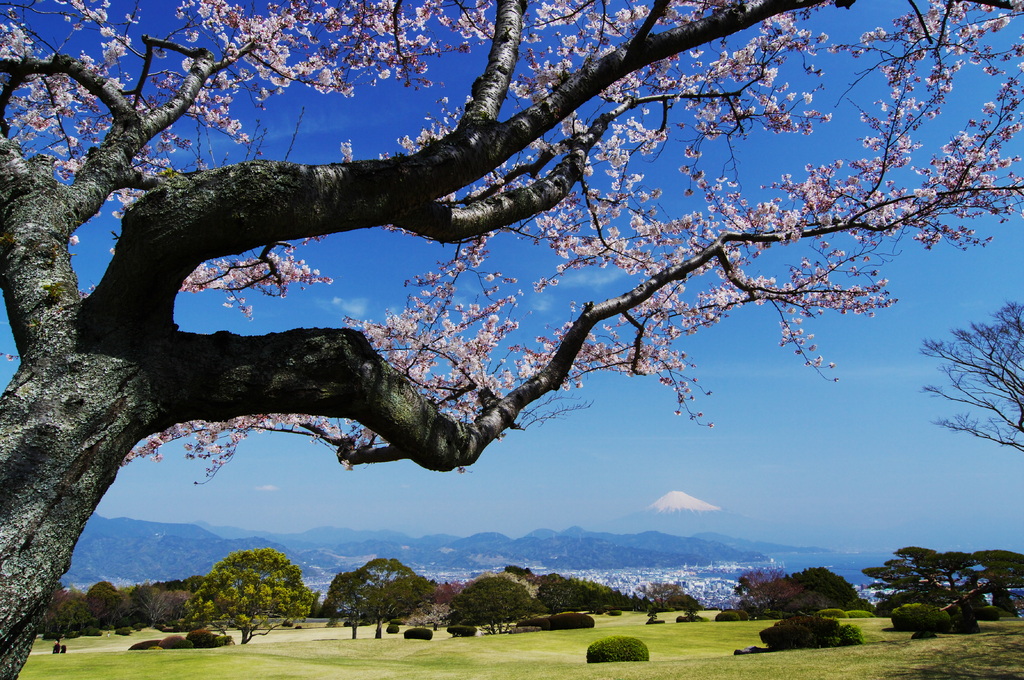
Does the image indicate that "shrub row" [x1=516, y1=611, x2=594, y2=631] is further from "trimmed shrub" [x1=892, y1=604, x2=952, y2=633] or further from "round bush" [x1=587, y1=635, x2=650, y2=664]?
"trimmed shrub" [x1=892, y1=604, x2=952, y2=633]

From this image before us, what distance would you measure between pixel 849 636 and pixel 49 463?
21.8 metres

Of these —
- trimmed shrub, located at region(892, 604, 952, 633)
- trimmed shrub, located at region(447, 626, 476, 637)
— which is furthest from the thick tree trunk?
trimmed shrub, located at region(447, 626, 476, 637)

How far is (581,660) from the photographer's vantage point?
19.6 metres

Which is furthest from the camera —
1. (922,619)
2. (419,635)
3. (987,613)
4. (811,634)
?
(419,635)

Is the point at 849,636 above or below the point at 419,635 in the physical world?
above

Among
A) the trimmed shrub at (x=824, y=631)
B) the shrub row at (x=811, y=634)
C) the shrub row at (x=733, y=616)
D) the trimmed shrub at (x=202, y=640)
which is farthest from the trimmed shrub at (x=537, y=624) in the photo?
the trimmed shrub at (x=202, y=640)

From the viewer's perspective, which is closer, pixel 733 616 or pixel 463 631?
pixel 463 631

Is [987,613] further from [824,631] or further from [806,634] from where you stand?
[806,634]

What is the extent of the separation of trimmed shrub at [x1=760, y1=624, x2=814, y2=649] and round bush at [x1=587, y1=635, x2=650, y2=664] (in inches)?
188

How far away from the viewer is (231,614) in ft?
110

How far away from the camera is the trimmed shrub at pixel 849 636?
17.0 m

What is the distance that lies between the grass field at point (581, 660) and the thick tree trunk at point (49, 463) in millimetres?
13053

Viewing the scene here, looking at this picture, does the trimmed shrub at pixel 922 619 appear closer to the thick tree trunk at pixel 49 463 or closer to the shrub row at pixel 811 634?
the shrub row at pixel 811 634

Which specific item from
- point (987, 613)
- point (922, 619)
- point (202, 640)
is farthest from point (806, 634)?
point (202, 640)
